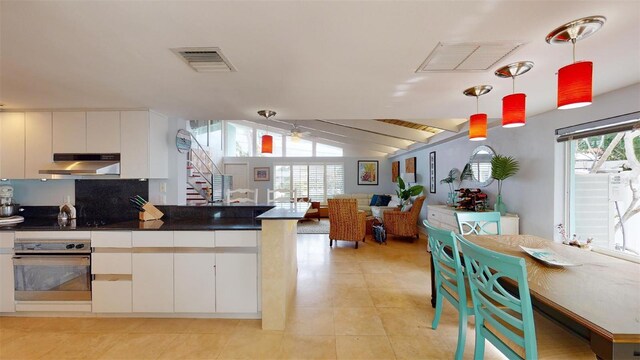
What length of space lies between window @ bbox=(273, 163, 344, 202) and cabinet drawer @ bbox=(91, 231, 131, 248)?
6865mm

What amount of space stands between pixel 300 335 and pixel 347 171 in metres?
7.29

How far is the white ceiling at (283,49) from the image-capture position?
1.24m

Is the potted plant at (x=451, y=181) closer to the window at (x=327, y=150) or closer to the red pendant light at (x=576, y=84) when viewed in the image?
the red pendant light at (x=576, y=84)

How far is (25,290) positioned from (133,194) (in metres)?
1.22

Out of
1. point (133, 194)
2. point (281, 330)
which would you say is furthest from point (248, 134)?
point (281, 330)

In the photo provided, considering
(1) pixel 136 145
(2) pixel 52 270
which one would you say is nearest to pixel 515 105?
(1) pixel 136 145

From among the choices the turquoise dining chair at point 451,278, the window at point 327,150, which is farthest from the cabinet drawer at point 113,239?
the window at point 327,150

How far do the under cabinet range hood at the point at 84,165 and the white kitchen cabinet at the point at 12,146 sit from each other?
316mm

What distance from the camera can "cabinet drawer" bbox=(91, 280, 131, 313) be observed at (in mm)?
2387

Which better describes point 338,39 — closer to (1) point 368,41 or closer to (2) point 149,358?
(1) point 368,41

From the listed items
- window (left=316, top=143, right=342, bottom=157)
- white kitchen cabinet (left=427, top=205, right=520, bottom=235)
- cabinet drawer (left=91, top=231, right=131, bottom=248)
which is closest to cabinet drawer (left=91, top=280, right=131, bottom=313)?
cabinet drawer (left=91, top=231, right=131, bottom=248)

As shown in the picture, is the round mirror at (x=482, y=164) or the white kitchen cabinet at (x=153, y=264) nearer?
the white kitchen cabinet at (x=153, y=264)

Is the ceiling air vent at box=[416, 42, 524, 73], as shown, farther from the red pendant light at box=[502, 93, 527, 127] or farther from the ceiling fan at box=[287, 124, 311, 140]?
the ceiling fan at box=[287, 124, 311, 140]

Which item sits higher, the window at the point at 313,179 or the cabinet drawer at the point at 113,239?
the window at the point at 313,179
